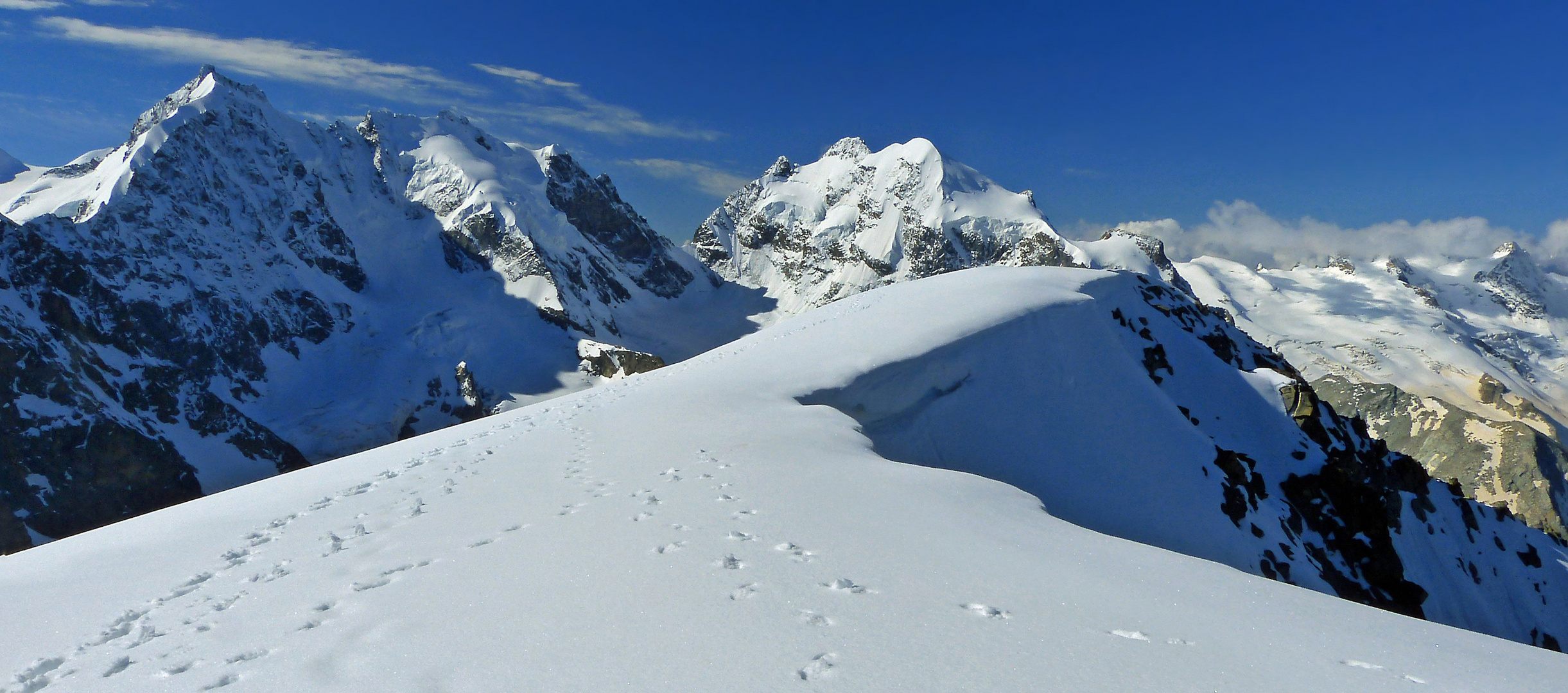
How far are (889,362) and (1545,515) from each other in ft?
882

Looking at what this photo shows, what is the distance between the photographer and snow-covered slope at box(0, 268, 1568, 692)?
5.76 meters

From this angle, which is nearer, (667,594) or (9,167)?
(667,594)

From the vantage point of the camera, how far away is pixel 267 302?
404ft

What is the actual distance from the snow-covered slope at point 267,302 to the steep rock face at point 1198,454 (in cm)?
9013

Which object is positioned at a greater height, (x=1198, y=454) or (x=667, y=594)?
(x=667, y=594)

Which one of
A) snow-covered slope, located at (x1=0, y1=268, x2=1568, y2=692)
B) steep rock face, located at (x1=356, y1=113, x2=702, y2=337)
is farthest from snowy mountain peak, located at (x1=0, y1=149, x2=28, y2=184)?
snow-covered slope, located at (x1=0, y1=268, x2=1568, y2=692)

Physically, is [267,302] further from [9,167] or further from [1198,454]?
[1198,454]

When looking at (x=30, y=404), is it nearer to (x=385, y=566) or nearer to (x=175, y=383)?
(x=175, y=383)

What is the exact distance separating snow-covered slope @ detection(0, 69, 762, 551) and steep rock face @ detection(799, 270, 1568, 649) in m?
90.1

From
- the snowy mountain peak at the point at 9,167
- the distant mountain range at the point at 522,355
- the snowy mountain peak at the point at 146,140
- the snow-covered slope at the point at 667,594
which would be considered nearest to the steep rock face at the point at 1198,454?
the distant mountain range at the point at 522,355

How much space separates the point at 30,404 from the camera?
244ft

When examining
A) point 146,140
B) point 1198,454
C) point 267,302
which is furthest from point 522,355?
point 1198,454

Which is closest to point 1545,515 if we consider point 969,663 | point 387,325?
point 969,663

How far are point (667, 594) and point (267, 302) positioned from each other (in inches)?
5775
